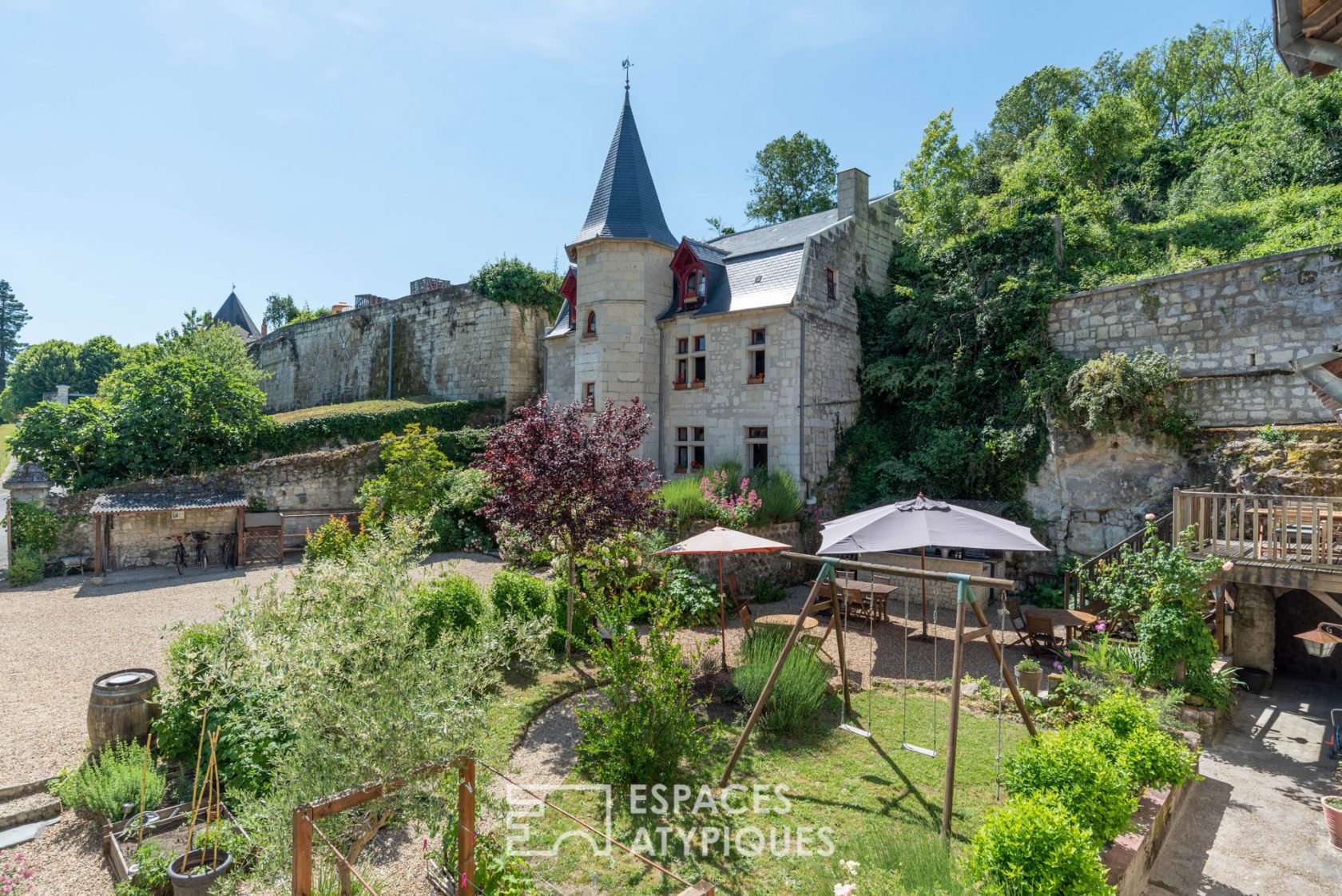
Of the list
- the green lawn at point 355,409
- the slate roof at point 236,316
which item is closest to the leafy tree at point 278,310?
the slate roof at point 236,316

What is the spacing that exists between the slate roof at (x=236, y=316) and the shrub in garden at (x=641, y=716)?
46613 mm

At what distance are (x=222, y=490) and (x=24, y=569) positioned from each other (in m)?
3.69

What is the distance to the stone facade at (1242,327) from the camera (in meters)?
9.70

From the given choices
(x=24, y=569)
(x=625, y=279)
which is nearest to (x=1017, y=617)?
(x=625, y=279)

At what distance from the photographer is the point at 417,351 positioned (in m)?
25.3

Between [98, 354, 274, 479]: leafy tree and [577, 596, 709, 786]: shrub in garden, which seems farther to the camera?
[98, 354, 274, 479]: leafy tree

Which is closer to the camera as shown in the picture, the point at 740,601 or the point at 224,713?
the point at 224,713

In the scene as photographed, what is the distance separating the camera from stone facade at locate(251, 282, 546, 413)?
2247cm

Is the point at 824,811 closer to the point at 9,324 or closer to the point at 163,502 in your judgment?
the point at 163,502

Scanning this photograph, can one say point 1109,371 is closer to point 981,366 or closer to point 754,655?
point 981,366

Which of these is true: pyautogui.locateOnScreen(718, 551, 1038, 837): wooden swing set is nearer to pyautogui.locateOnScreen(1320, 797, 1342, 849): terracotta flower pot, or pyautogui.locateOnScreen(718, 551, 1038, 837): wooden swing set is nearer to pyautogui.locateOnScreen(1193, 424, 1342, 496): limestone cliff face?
pyautogui.locateOnScreen(1320, 797, 1342, 849): terracotta flower pot

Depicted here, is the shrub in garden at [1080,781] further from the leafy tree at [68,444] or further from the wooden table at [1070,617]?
the leafy tree at [68,444]

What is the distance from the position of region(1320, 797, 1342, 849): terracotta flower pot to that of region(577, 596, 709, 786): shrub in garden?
4.38 m

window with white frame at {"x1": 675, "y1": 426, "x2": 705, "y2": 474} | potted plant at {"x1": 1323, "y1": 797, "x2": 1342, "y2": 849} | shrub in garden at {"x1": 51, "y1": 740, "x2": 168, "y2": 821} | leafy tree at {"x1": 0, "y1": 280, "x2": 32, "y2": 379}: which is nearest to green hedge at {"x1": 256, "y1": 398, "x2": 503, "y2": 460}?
window with white frame at {"x1": 675, "y1": 426, "x2": 705, "y2": 474}
